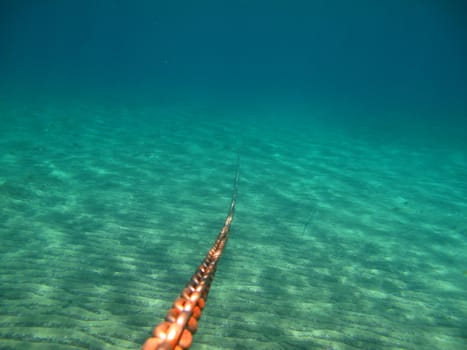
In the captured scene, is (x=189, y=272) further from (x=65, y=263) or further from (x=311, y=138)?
(x=311, y=138)

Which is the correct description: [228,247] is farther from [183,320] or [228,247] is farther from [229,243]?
[183,320]

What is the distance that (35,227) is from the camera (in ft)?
18.4

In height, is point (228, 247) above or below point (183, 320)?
below

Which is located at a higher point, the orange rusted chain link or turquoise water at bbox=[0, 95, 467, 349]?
the orange rusted chain link

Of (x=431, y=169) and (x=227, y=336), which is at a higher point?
(x=431, y=169)

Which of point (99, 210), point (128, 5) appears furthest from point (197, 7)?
point (99, 210)

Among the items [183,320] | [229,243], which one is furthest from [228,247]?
[183,320]

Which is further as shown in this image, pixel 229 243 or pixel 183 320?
pixel 229 243

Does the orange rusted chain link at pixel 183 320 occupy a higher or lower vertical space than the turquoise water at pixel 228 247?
higher

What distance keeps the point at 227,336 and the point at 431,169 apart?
14642 millimetres

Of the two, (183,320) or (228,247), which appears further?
(228,247)

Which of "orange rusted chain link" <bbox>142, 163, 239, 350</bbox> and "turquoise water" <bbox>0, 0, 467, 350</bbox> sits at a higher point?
"orange rusted chain link" <bbox>142, 163, 239, 350</bbox>

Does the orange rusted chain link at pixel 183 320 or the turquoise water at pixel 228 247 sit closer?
the orange rusted chain link at pixel 183 320

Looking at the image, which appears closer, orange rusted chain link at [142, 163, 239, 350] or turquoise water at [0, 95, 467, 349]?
orange rusted chain link at [142, 163, 239, 350]
